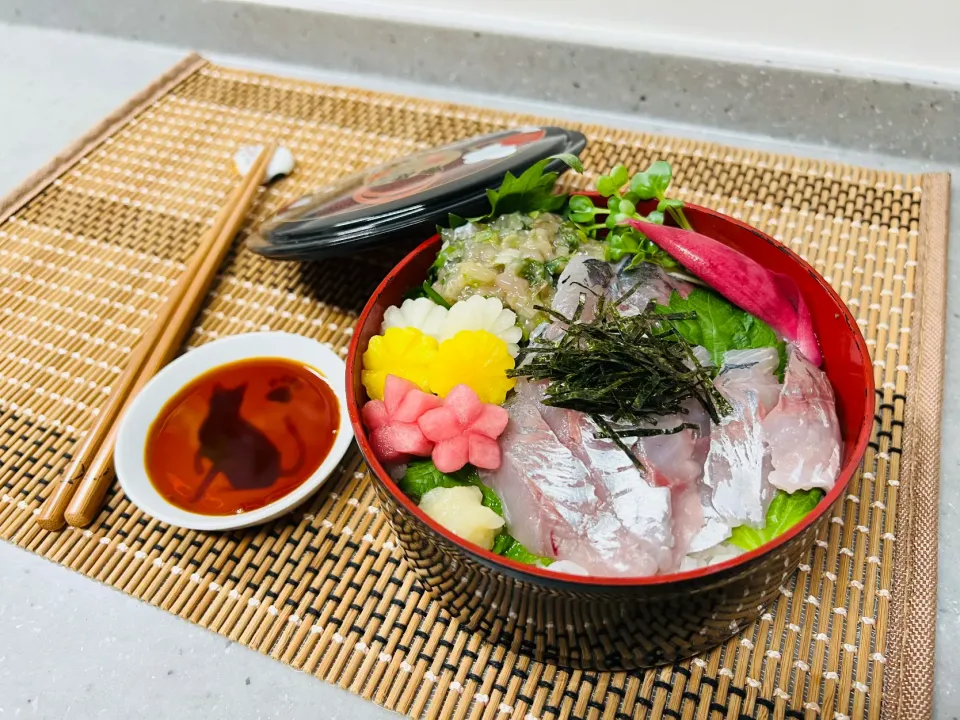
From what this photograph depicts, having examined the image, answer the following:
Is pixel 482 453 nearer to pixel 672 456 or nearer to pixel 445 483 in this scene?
pixel 445 483

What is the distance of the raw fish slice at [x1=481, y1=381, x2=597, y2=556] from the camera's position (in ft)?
3.31

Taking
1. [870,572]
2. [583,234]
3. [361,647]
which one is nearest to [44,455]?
[361,647]

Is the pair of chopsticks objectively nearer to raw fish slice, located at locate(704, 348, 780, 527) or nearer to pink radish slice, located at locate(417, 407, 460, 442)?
pink radish slice, located at locate(417, 407, 460, 442)

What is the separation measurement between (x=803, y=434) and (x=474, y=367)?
49 centimetres

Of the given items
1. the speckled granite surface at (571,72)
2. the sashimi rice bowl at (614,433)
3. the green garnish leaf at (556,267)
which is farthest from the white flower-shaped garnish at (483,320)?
the speckled granite surface at (571,72)

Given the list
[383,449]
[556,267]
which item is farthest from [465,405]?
[556,267]

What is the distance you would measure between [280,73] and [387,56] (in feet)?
1.29

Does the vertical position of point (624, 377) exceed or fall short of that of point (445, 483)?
it exceeds it

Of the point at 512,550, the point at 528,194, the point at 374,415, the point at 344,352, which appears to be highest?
the point at 528,194

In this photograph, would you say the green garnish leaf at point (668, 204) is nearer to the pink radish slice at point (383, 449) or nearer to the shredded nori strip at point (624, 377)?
the shredded nori strip at point (624, 377)

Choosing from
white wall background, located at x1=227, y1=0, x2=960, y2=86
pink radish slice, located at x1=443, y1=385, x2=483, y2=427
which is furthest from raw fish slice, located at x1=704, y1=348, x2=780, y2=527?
white wall background, located at x1=227, y1=0, x2=960, y2=86

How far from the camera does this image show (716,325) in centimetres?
125

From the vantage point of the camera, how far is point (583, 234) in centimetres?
140

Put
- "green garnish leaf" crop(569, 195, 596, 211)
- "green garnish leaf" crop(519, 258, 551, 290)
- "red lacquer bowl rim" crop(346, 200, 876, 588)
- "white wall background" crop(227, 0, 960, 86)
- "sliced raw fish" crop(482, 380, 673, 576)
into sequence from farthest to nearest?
"white wall background" crop(227, 0, 960, 86) < "green garnish leaf" crop(569, 195, 596, 211) < "green garnish leaf" crop(519, 258, 551, 290) < "sliced raw fish" crop(482, 380, 673, 576) < "red lacquer bowl rim" crop(346, 200, 876, 588)
